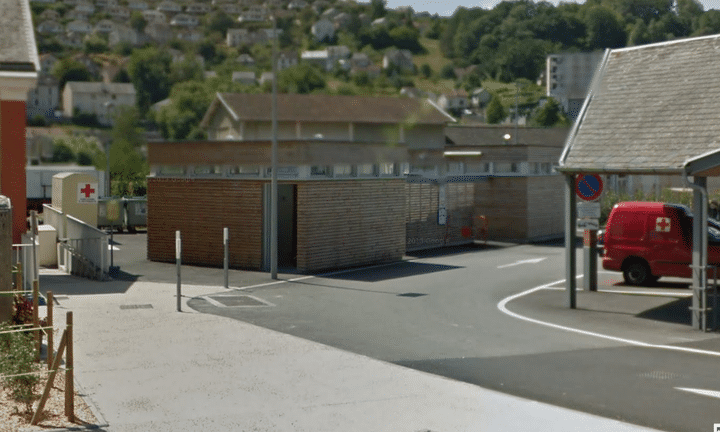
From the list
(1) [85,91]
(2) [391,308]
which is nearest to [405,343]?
(2) [391,308]

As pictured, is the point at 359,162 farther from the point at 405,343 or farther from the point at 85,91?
the point at 85,91

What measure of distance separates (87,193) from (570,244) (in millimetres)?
17797

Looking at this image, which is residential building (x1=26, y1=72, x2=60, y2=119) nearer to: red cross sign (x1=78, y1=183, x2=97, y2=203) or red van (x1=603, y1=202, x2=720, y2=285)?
red cross sign (x1=78, y1=183, x2=97, y2=203)

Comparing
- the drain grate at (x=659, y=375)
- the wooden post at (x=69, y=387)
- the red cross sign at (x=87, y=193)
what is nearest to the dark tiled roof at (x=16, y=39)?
the wooden post at (x=69, y=387)

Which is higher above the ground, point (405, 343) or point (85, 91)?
point (85, 91)

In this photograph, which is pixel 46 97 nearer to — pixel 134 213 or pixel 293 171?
pixel 134 213

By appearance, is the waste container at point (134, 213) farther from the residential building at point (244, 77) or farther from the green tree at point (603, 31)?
the residential building at point (244, 77)

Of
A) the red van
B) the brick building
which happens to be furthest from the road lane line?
the brick building

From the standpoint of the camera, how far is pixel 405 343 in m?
14.8

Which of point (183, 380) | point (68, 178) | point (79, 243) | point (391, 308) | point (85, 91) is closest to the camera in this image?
point (183, 380)

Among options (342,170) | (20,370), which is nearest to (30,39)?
(20,370)

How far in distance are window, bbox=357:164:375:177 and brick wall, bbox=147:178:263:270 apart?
3229 mm

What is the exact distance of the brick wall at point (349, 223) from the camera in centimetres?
2492

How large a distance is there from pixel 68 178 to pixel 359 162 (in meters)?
10.3
